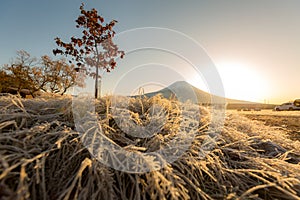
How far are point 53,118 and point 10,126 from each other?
31 centimetres

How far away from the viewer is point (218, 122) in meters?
2.12

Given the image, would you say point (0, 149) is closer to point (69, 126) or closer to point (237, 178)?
point (69, 126)

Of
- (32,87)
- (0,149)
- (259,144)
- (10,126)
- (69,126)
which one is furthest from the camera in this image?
(32,87)

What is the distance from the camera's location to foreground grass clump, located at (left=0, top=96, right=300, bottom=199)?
1.01 m

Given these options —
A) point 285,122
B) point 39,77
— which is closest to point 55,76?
point 39,77

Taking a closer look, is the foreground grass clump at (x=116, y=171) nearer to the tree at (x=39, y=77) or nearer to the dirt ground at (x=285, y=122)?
the dirt ground at (x=285, y=122)

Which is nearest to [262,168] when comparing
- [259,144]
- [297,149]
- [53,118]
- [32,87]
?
[259,144]

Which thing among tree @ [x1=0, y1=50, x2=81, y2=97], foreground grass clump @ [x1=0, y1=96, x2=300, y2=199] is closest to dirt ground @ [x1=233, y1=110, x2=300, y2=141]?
foreground grass clump @ [x1=0, y1=96, x2=300, y2=199]

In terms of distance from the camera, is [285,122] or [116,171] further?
[285,122]

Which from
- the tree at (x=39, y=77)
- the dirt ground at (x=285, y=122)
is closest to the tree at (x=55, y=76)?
the tree at (x=39, y=77)

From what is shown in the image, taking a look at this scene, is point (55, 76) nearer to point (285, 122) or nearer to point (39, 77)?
point (39, 77)

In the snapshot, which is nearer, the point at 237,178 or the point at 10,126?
the point at 237,178

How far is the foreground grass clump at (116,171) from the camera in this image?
101cm

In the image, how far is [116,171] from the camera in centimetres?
118
